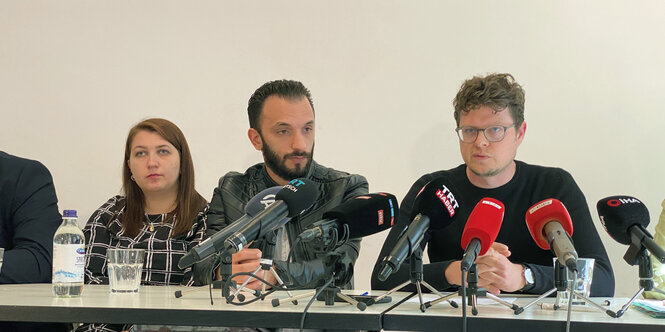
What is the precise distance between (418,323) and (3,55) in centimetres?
309

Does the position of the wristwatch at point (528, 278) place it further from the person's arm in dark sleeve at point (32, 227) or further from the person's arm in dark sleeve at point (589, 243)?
the person's arm in dark sleeve at point (32, 227)

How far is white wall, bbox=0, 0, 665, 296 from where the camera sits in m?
3.02

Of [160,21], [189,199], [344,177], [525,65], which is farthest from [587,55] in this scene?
[160,21]

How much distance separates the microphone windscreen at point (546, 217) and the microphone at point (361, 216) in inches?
12.3

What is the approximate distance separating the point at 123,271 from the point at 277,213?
2.01 ft

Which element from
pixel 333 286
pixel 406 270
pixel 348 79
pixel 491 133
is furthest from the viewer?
pixel 348 79

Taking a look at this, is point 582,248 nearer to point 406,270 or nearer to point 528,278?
point 528,278

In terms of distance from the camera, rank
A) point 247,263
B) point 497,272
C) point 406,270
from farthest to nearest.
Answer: point 406,270, point 247,263, point 497,272

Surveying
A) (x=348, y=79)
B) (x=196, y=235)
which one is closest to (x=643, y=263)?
(x=196, y=235)

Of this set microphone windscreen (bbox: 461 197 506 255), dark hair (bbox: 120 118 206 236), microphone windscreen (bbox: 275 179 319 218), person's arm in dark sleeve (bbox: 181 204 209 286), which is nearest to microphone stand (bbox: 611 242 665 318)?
microphone windscreen (bbox: 461 197 506 255)

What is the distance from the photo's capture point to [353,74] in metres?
3.28

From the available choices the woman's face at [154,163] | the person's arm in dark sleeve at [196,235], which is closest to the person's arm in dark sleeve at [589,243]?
the person's arm in dark sleeve at [196,235]

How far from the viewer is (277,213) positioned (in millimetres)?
1468

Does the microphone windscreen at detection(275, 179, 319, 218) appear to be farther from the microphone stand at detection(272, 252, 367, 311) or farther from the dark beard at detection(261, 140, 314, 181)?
the dark beard at detection(261, 140, 314, 181)
